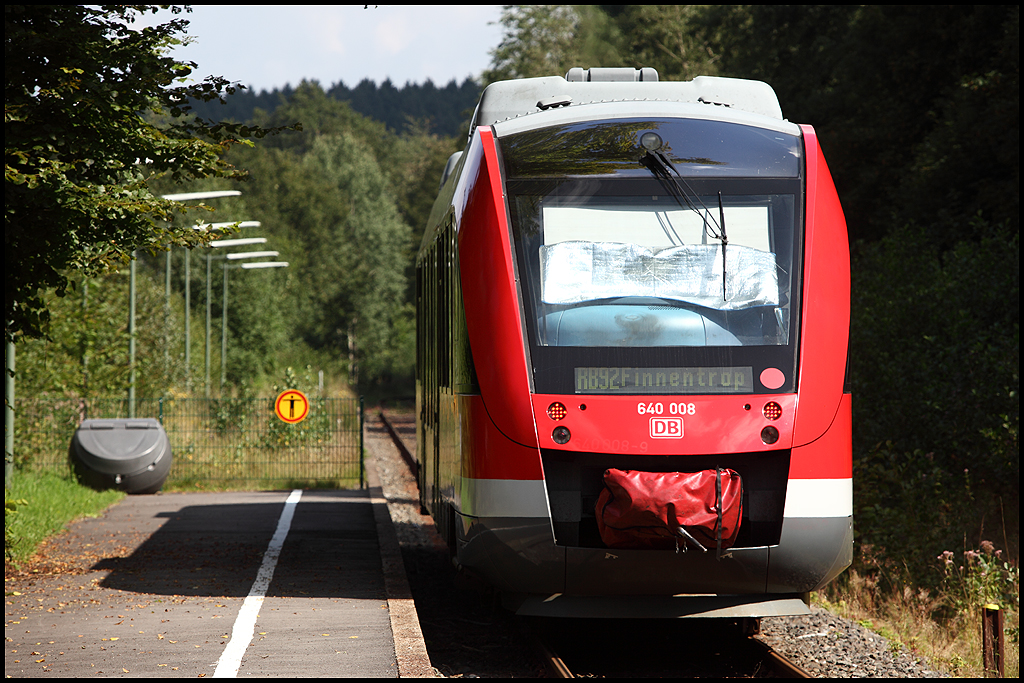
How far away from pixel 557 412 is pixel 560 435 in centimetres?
14

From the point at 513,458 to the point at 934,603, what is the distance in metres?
5.70

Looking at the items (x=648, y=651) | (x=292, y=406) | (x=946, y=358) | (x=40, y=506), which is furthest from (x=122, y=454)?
(x=946, y=358)

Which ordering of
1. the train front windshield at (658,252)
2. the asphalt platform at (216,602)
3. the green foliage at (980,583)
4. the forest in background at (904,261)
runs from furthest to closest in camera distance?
the forest in background at (904,261), the green foliage at (980,583), the asphalt platform at (216,602), the train front windshield at (658,252)

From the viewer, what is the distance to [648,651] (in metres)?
8.07

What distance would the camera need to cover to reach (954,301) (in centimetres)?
1484

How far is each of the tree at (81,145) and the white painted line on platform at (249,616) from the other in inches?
118

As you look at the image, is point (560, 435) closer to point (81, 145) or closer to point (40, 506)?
point (81, 145)

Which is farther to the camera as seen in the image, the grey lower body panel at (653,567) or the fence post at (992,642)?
the fence post at (992,642)

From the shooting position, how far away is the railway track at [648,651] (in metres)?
7.41

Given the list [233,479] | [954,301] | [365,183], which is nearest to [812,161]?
[954,301]

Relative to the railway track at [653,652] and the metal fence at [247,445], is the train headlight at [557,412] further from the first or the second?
the metal fence at [247,445]

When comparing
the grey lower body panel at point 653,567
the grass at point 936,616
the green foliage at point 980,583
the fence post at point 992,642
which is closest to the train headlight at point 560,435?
the grey lower body panel at point 653,567

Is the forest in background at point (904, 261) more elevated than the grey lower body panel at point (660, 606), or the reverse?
the forest in background at point (904, 261)

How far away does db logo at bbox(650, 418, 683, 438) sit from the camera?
21.7 ft
